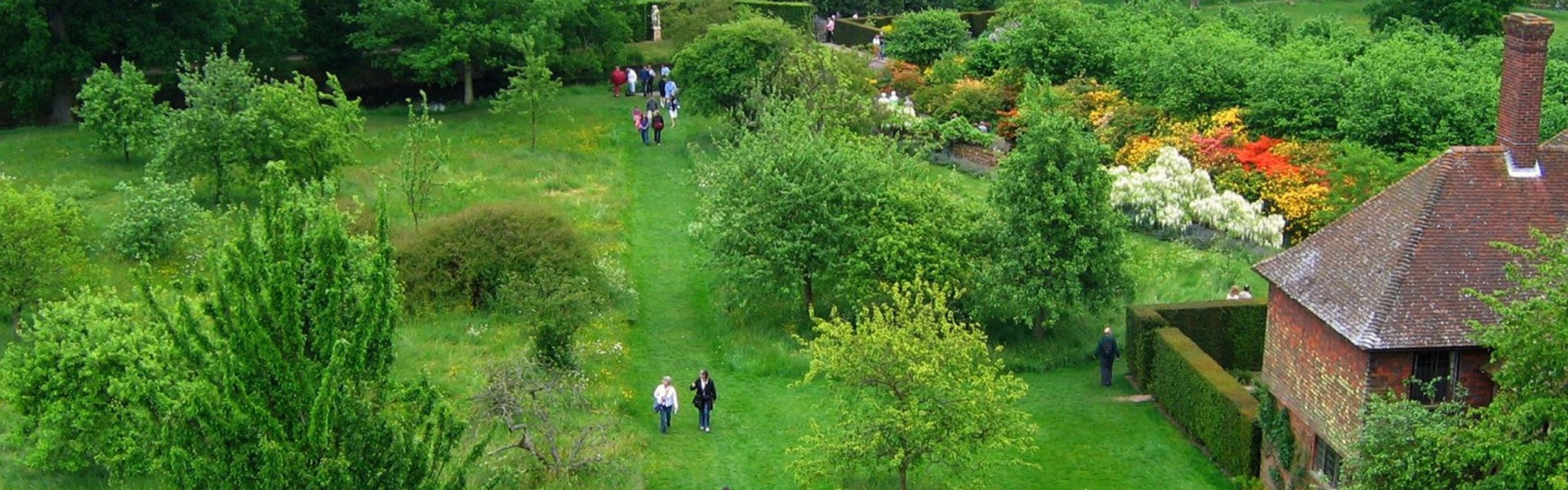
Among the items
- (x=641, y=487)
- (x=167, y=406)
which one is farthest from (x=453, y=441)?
(x=641, y=487)

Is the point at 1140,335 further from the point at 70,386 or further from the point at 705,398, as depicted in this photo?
the point at 70,386

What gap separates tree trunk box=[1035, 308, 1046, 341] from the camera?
32.1 metres

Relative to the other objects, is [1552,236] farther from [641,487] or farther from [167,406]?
[167,406]

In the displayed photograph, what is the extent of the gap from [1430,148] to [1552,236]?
53.9ft

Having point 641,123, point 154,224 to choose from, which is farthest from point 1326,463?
point 641,123

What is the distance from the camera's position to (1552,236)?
906 inches

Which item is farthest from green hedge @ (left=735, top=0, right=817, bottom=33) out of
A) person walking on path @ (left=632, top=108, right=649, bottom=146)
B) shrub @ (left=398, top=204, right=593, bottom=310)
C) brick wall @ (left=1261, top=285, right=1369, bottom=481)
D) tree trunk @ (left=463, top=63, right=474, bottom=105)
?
brick wall @ (left=1261, top=285, right=1369, bottom=481)

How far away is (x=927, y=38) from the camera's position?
54.5 m

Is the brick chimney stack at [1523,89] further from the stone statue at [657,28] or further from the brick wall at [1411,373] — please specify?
the stone statue at [657,28]

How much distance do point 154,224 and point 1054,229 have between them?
1855 centimetres

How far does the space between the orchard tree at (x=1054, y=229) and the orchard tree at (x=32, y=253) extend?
55.2ft

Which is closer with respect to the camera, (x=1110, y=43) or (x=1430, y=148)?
(x=1430, y=148)

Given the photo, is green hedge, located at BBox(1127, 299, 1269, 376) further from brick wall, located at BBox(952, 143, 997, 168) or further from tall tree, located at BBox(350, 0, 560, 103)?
tall tree, located at BBox(350, 0, 560, 103)

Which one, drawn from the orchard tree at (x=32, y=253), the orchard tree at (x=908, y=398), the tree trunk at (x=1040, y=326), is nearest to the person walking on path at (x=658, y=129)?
the tree trunk at (x=1040, y=326)
